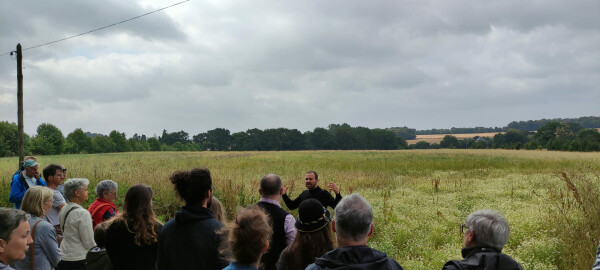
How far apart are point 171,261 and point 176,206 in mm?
8713

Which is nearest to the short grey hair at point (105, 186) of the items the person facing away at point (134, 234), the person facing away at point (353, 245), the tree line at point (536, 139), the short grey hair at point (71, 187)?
the short grey hair at point (71, 187)

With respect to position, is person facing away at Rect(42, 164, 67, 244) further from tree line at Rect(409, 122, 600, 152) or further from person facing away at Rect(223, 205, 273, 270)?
tree line at Rect(409, 122, 600, 152)

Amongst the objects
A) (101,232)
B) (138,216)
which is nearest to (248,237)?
(138,216)

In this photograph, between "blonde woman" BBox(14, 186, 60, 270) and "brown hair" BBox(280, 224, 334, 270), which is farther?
"blonde woman" BBox(14, 186, 60, 270)

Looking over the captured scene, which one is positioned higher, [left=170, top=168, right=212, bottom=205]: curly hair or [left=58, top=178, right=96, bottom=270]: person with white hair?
[left=170, top=168, right=212, bottom=205]: curly hair

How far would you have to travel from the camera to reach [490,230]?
9.68 ft

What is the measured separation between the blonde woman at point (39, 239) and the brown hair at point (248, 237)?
261 cm

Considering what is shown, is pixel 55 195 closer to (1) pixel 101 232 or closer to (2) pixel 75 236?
(2) pixel 75 236

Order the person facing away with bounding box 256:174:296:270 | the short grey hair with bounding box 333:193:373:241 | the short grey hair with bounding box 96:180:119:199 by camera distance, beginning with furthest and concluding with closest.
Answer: the short grey hair with bounding box 96:180:119:199
the person facing away with bounding box 256:174:296:270
the short grey hair with bounding box 333:193:373:241

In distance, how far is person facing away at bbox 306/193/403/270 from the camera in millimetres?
2258

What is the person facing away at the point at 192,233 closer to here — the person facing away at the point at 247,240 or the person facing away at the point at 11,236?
the person facing away at the point at 247,240

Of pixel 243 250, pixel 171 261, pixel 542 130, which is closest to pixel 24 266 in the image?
pixel 171 261

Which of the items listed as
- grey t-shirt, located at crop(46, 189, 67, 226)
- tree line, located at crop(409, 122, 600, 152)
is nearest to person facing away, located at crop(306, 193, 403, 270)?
grey t-shirt, located at crop(46, 189, 67, 226)

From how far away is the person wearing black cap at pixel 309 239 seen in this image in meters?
2.95
